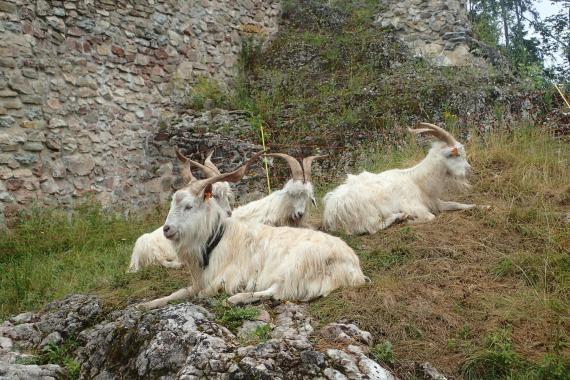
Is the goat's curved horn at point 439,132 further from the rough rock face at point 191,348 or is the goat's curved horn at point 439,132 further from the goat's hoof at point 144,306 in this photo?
the goat's hoof at point 144,306

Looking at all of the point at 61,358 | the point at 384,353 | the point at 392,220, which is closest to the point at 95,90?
the point at 392,220

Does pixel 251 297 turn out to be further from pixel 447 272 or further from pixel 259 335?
pixel 447 272

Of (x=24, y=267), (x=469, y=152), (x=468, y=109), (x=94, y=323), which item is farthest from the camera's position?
(x=468, y=109)

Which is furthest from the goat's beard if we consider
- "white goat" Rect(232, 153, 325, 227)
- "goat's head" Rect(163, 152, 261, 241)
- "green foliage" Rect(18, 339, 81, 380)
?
"green foliage" Rect(18, 339, 81, 380)

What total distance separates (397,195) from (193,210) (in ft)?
11.0

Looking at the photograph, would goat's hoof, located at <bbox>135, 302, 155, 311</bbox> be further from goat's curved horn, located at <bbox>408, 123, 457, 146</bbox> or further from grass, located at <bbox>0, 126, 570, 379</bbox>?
goat's curved horn, located at <bbox>408, 123, 457, 146</bbox>

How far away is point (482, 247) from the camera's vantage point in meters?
6.61

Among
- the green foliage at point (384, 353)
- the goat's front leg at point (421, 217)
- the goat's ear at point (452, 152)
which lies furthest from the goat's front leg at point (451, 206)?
the green foliage at point (384, 353)

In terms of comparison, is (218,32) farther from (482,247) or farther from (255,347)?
(255,347)

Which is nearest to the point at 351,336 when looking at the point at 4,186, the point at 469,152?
the point at 469,152

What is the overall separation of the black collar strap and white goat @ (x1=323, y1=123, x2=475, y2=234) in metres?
2.40

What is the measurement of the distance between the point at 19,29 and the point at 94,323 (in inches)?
267

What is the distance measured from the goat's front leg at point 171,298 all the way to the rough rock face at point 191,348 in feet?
0.77

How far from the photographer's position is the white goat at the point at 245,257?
5.34m
